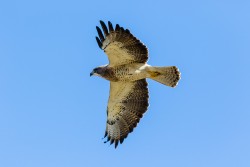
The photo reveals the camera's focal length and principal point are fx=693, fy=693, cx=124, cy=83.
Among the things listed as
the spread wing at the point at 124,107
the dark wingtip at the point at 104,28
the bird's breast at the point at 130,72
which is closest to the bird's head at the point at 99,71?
the bird's breast at the point at 130,72

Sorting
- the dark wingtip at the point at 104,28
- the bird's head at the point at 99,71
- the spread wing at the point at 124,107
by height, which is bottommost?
the spread wing at the point at 124,107

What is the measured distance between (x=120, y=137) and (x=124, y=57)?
7.24 feet

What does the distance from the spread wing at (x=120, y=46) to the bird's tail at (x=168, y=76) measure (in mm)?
531

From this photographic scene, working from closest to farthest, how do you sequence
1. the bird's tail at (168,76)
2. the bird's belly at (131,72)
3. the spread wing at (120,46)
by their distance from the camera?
the spread wing at (120,46), the bird's belly at (131,72), the bird's tail at (168,76)

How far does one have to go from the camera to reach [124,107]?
16766mm

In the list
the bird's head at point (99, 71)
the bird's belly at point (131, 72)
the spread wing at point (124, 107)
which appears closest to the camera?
the bird's belly at point (131, 72)

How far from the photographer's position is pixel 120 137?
54.5ft

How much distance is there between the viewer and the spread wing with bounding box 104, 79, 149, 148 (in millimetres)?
16328

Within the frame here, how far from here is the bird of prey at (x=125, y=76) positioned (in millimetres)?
15047

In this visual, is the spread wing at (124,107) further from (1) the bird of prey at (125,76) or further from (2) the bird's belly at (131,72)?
(2) the bird's belly at (131,72)

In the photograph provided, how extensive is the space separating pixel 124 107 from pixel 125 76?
4.42ft

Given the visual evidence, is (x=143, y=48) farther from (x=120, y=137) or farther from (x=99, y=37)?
(x=120, y=137)

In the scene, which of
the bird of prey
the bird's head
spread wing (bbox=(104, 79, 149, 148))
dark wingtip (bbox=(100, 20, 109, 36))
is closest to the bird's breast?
the bird of prey

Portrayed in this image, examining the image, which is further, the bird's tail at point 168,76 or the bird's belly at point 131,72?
the bird's tail at point 168,76
